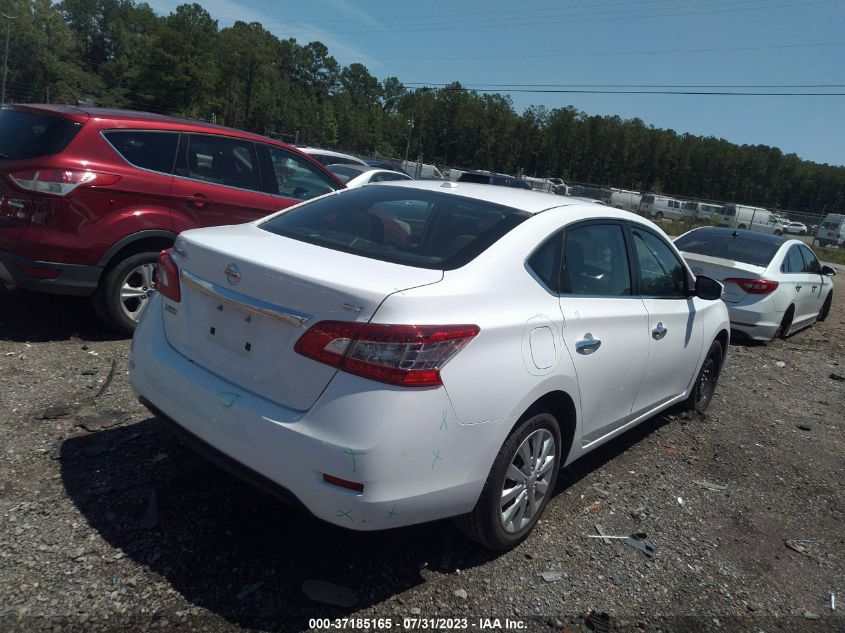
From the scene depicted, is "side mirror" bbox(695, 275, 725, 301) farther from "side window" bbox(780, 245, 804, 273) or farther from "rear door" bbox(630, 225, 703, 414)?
"side window" bbox(780, 245, 804, 273)

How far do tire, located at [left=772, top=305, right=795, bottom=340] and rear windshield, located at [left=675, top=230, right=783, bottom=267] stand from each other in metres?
0.84

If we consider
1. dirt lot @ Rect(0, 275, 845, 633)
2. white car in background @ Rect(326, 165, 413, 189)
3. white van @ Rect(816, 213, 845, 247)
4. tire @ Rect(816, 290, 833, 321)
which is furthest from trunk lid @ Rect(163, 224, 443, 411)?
white van @ Rect(816, 213, 845, 247)

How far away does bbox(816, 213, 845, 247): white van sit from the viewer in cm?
4391

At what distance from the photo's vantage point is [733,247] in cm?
944

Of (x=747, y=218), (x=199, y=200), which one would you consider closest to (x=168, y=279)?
(x=199, y=200)

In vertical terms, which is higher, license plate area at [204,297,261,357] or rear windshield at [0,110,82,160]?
rear windshield at [0,110,82,160]

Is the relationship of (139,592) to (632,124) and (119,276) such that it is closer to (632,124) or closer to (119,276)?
(119,276)

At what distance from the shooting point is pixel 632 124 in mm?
101812

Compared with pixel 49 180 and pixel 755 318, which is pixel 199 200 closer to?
pixel 49 180

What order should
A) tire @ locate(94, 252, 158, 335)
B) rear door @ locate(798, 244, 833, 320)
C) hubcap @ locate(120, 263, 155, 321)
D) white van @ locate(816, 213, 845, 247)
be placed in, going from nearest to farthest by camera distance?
1. tire @ locate(94, 252, 158, 335)
2. hubcap @ locate(120, 263, 155, 321)
3. rear door @ locate(798, 244, 833, 320)
4. white van @ locate(816, 213, 845, 247)

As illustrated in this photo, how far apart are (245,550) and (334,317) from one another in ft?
3.93

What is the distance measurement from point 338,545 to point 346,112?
8723cm

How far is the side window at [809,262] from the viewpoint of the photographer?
10242 millimetres

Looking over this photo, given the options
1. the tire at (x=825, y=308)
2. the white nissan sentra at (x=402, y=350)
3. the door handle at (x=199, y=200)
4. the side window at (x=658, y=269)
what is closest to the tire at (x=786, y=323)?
the tire at (x=825, y=308)
